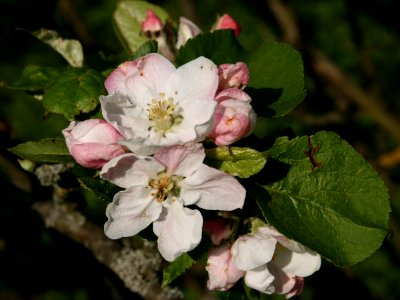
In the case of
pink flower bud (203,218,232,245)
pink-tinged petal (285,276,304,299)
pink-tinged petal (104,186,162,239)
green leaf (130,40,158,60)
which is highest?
green leaf (130,40,158,60)

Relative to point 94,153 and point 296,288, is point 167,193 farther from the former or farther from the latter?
point 296,288

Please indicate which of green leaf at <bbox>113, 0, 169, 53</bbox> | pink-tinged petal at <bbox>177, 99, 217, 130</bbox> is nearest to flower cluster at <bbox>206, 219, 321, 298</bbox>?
pink-tinged petal at <bbox>177, 99, 217, 130</bbox>

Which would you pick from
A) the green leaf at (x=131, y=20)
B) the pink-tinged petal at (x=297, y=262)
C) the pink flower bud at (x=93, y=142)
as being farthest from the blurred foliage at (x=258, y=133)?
the pink flower bud at (x=93, y=142)

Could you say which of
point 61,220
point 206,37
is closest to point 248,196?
point 206,37

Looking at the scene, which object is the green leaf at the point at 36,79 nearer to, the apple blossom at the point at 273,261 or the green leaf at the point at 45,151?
the green leaf at the point at 45,151

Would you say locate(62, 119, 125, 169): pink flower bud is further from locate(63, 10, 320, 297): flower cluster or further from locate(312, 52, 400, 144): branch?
locate(312, 52, 400, 144): branch

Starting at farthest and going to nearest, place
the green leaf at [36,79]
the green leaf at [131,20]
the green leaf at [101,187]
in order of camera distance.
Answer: the green leaf at [131,20], the green leaf at [36,79], the green leaf at [101,187]

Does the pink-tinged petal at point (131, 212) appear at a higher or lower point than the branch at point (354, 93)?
higher

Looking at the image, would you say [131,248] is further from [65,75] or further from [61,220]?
[65,75]
